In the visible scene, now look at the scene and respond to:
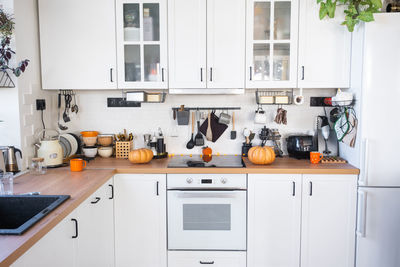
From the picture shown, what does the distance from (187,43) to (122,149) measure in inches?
44.9

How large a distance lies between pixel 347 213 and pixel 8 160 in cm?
260

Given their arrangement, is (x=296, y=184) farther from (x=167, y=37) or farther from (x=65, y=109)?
(x=65, y=109)

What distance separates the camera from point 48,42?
264 cm

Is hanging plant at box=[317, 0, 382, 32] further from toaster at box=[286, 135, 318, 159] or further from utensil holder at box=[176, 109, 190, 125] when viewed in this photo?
utensil holder at box=[176, 109, 190, 125]

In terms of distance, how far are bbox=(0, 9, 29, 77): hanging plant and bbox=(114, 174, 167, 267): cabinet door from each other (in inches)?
41.2

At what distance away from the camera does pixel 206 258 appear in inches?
99.1

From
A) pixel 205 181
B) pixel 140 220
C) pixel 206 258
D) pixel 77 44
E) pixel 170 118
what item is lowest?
pixel 206 258

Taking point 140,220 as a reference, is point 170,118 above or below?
above

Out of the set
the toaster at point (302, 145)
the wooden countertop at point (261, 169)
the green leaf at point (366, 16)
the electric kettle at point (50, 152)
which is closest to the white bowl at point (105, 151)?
the wooden countertop at point (261, 169)

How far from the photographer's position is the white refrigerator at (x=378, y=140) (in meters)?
2.31

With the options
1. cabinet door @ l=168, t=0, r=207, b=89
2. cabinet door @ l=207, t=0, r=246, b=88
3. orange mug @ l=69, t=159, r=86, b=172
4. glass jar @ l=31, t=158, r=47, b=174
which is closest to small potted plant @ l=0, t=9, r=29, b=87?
glass jar @ l=31, t=158, r=47, b=174

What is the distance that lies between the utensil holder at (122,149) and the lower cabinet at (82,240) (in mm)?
532

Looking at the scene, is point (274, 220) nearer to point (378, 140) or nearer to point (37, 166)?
point (378, 140)

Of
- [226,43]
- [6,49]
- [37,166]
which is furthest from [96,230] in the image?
[226,43]
